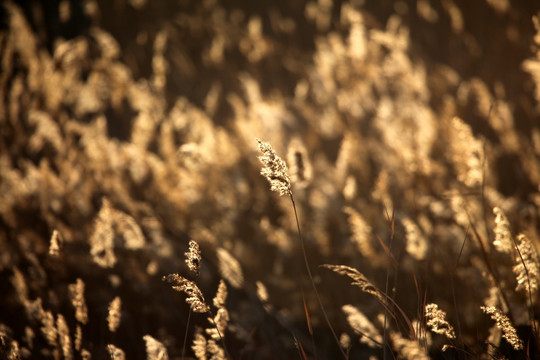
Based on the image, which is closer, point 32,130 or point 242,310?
point 242,310

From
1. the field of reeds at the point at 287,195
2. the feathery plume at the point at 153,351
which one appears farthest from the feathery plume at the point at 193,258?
the feathery plume at the point at 153,351

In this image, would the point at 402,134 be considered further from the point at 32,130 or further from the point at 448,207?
the point at 32,130

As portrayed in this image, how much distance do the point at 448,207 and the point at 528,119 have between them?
1.26m

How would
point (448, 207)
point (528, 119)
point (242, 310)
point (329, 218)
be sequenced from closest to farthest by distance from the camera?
1. point (242, 310)
2. point (448, 207)
3. point (329, 218)
4. point (528, 119)

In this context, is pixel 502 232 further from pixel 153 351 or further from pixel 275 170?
pixel 153 351

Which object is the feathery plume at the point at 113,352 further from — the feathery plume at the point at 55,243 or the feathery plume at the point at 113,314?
the feathery plume at the point at 55,243

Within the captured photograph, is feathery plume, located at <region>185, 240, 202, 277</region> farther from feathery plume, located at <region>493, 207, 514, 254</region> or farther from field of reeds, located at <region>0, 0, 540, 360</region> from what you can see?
feathery plume, located at <region>493, 207, 514, 254</region>

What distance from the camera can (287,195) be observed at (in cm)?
125

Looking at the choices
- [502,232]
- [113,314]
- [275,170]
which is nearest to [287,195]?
[275,170]

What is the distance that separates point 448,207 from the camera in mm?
2406

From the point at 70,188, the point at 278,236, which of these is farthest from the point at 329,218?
the point at 70,188

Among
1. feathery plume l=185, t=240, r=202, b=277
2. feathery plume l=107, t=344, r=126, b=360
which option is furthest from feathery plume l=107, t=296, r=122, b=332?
feathery plume l=185, t=240, r=202, b=277

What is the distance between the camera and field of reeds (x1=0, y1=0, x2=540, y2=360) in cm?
151

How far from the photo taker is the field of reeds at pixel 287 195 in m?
1.51
